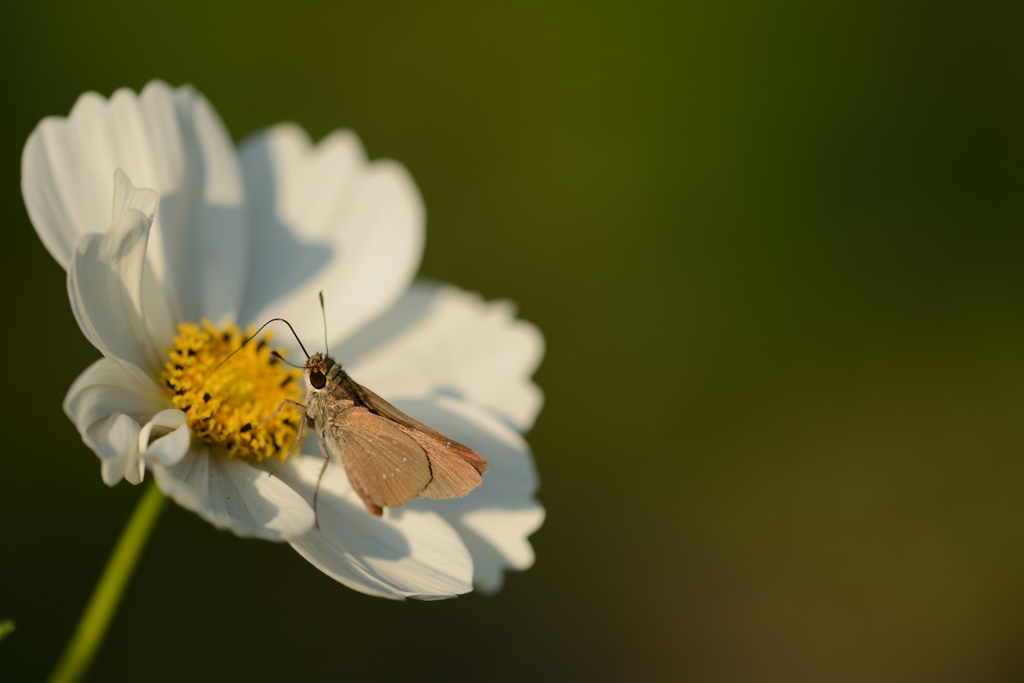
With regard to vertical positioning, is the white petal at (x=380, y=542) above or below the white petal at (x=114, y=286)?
below

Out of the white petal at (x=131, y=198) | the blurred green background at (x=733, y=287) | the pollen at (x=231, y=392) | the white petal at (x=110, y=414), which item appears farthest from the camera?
the blurred green background at (x=733, y=287)

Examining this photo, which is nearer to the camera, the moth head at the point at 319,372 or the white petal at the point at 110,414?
the white petal at the point at 110,414

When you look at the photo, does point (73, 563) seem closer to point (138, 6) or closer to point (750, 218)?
point (138, 6)

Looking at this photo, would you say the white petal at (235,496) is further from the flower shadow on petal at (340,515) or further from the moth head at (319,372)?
the moth head at (319,372)

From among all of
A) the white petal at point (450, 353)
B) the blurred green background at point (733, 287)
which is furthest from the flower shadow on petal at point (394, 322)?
the blurred green background at point (733, 287)

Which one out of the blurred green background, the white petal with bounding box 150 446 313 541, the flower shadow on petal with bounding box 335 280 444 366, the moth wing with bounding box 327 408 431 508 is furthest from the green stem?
the blurred green background

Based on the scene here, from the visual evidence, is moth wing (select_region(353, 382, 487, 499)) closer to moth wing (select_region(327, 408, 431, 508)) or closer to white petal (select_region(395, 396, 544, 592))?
moth wing (select_region(327, 408, 431, 508))

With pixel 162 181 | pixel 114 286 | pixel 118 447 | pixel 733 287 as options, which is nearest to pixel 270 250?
pixel 162 181
